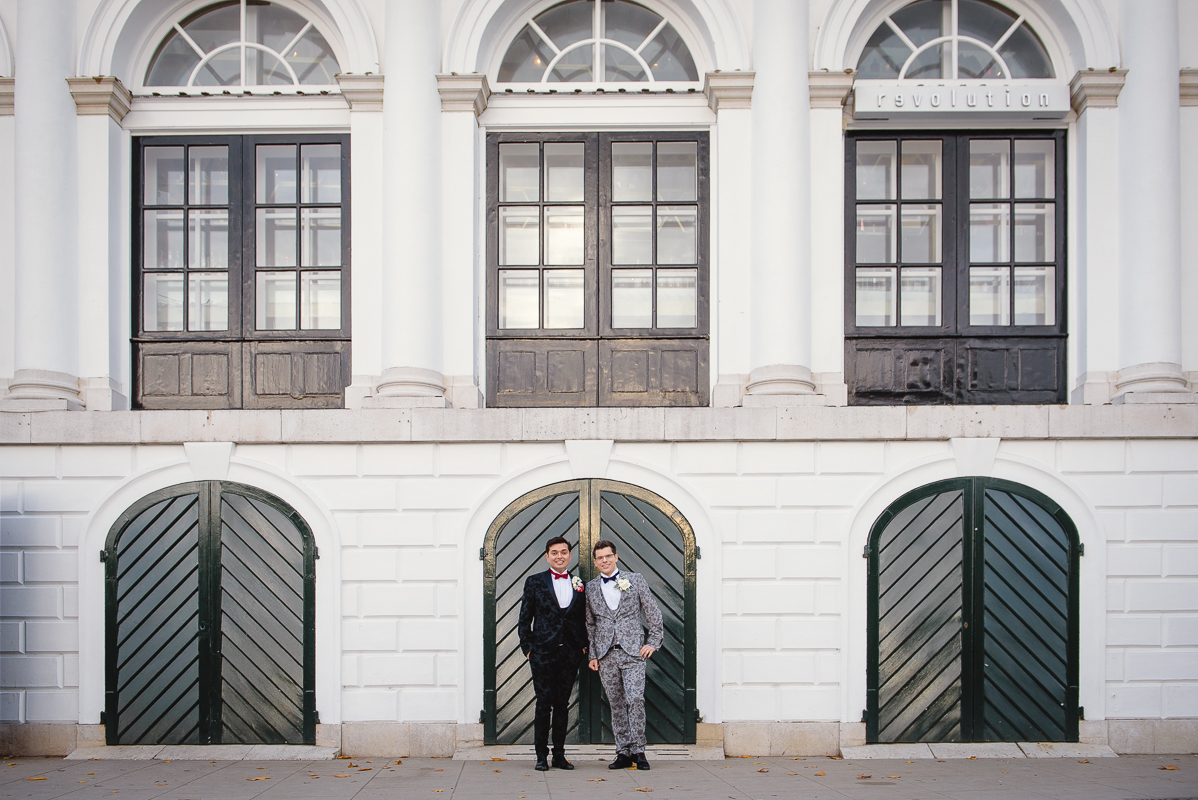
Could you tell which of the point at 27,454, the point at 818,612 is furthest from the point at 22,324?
the point at 818,612

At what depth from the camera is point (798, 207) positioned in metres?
8.23

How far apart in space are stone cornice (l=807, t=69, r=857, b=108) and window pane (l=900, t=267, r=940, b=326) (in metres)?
1.78

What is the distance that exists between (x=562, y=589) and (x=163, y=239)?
5.49 meters

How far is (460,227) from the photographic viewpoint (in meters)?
8.48

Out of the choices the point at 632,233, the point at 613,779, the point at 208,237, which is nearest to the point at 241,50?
the point at 208,237

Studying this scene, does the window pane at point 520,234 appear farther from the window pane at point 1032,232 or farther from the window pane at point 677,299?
the window pane at point 1032,232

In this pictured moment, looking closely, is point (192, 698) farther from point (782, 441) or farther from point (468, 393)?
point (782, 441)

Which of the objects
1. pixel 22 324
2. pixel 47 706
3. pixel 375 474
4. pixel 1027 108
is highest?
pixel 1027 108

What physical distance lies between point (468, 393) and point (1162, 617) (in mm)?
6657

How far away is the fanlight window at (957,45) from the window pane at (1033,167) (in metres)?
0.70

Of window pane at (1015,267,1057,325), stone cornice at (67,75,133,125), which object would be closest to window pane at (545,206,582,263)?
stone cornice at (67,75,133,125)

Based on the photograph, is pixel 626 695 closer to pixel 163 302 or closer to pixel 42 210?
pixel 163 302

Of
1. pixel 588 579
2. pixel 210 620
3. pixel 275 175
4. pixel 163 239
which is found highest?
pixel 275 175

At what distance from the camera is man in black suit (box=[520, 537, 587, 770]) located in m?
7.02
